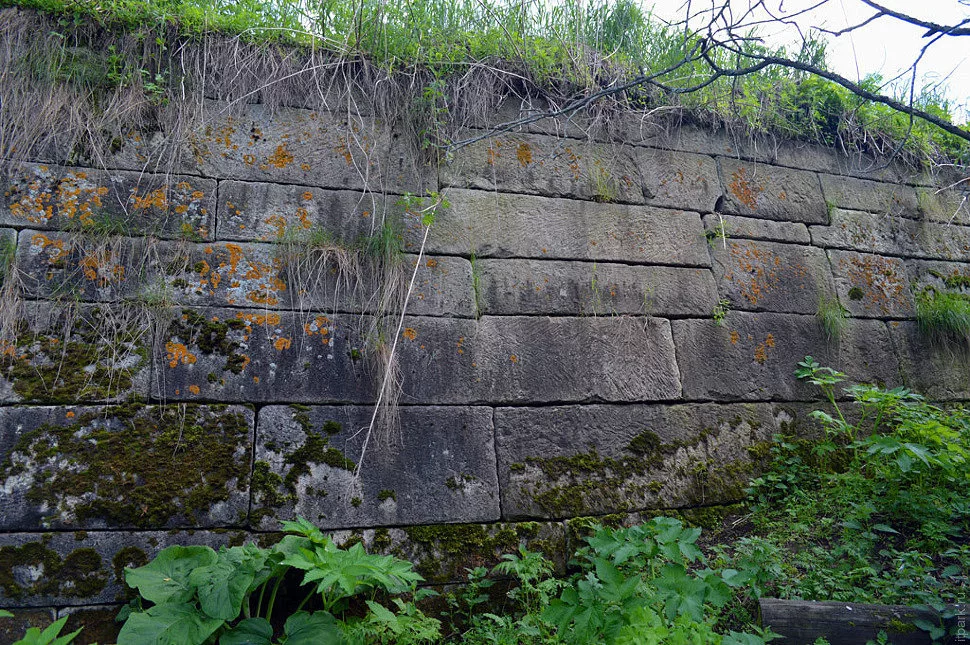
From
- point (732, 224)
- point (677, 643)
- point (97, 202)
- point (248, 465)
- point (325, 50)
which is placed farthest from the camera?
point (732, 224)

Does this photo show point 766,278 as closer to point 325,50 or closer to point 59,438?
point 325,50

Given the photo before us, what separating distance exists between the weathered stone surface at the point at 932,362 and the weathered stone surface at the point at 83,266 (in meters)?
4.45

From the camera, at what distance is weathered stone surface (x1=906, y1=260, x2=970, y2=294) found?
436 cm

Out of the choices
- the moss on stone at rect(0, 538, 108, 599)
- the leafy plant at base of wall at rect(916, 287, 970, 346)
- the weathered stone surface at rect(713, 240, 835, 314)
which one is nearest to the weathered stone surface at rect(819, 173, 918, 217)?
the weathered stone surface at rect(713, 240, 835, 314)

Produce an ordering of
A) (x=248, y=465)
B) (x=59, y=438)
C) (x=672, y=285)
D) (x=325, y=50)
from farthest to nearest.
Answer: (x=672, y=285) < (x=325, y=50) < (x=248, y=465) < (x=59, y=438)

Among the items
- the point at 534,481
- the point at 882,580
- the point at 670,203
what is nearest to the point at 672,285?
the point at 670,203

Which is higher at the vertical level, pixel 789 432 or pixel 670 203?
pixel 670 203

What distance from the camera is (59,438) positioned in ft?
8.38

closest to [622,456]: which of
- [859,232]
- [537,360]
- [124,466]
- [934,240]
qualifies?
[537,360]

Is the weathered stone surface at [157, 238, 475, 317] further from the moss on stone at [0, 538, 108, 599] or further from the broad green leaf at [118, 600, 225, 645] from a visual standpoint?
the broad green leaf at [118, 600, 225, 645]

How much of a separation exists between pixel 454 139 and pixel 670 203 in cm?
140

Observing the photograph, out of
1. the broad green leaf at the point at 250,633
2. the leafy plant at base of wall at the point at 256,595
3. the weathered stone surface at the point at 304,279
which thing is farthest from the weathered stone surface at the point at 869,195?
the broad green leaf at the point at 250,633

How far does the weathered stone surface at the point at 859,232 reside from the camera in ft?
13.8

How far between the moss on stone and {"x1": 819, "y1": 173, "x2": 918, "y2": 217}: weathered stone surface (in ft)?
15.3
